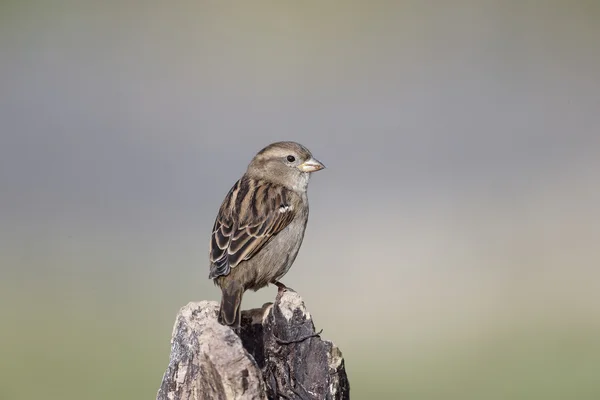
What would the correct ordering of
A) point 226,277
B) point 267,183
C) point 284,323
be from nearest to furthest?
point 284,323, point 226,277, point 267,183

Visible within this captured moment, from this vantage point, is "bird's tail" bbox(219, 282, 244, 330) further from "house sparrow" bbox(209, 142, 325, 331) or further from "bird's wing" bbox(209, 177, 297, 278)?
"bird's wing" bbox(209, 177, 297, 278)

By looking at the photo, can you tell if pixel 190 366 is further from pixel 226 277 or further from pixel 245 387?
pixel 226 277


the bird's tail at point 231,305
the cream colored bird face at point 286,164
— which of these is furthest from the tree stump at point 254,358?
the cream colored bird face at point 286,164

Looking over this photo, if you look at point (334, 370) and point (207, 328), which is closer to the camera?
point (207, 328)

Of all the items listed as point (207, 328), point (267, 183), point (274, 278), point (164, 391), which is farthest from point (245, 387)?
point (267, 183)

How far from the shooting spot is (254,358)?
2.46 m

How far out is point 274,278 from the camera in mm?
3637

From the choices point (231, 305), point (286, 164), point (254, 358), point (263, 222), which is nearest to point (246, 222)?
point (263, 222)

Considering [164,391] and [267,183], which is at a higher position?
[267,183]

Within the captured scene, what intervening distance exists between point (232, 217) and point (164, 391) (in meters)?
1.36

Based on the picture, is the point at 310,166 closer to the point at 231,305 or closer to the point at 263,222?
the point at 263,222

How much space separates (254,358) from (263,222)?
119cm

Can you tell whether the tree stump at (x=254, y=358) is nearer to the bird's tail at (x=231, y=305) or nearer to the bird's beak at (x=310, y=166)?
the bird's tail at (x=231, y=305)

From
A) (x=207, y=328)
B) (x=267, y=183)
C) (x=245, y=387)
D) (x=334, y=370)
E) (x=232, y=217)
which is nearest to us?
(x=245, y=387)
